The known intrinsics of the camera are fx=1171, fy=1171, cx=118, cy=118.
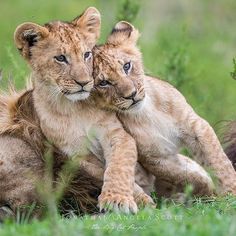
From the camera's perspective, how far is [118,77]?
8242 millimetres

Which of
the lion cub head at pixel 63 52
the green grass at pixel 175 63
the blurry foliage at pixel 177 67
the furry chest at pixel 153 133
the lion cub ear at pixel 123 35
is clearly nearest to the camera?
the green grass at pixel 175 63

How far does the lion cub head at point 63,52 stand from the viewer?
26.7ft

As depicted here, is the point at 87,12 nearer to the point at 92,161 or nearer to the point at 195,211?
the point at 92,161

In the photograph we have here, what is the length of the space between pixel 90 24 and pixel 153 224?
2191 millimetres

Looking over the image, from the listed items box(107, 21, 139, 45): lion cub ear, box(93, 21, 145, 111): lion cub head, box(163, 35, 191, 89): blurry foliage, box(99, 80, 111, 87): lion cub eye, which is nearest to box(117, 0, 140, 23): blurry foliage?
box(163, 35, 191, 89): blurry foliage

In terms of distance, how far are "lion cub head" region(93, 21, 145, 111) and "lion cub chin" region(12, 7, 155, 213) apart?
0.29 feet

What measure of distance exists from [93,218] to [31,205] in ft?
2.48

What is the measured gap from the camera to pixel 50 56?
8367 mm

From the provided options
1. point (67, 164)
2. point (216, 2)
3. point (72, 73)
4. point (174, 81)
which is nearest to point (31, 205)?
point (67, 164)

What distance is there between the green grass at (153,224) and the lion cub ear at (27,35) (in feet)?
4.66

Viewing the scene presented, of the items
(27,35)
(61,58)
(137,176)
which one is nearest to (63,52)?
(61,58)

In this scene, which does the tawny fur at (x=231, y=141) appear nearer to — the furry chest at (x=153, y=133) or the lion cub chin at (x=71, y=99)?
the furry chest at (x=153, y=133)

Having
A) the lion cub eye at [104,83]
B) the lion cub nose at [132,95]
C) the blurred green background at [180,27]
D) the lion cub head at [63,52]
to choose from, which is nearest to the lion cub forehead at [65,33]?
the lion cub head at [63,52]

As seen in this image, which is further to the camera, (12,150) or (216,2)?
(216,2)
